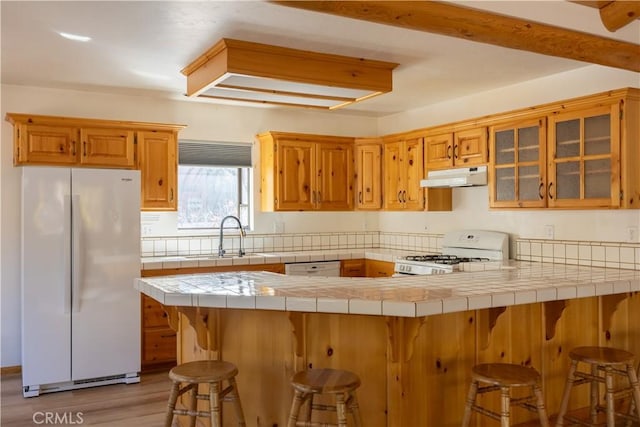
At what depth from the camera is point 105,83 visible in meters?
4.70

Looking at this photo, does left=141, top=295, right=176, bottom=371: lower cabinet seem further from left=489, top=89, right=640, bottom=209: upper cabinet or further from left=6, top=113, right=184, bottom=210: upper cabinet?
left=489, top=89, right=640, bottom=209: upper cabinet

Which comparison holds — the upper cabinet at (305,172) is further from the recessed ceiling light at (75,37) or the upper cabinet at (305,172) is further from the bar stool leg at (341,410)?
the bar stool leg at (341,410)

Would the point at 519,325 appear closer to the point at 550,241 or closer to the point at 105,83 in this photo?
the point at 550,241

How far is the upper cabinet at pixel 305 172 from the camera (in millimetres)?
5633

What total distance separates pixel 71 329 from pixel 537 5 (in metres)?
3.95

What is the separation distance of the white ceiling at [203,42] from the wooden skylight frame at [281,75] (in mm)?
75

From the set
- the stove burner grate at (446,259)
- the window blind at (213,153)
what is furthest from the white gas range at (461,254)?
the window blind at (213,153)

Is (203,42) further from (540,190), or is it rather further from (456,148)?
(540,190)

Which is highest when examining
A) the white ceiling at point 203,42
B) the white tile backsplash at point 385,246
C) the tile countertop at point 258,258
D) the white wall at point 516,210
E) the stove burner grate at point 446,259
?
the white ceiling at point 203,42

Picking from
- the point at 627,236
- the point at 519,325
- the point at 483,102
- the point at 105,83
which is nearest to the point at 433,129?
the point at 483,102

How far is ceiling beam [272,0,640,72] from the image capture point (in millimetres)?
2533

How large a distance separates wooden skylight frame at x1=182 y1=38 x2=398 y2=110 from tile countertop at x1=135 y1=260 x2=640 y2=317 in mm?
1305

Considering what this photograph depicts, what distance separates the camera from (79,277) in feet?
14.3

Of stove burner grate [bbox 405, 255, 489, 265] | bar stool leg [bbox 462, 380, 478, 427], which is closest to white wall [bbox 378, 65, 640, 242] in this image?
stove burner grate [bbox 405, 255, 489, 265]
